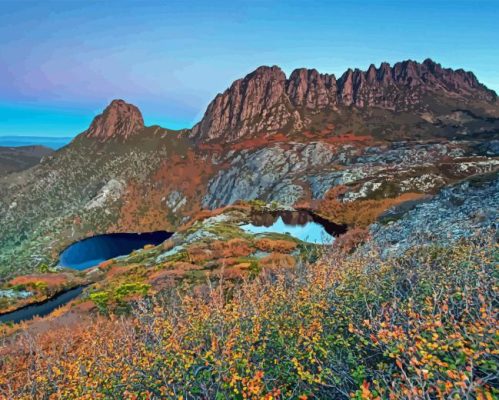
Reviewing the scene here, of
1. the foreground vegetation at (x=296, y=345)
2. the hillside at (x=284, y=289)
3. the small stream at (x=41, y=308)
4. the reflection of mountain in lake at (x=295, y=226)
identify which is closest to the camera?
the foreground vegetation at (x=296, y=345)

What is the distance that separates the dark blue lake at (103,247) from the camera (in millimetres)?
136375

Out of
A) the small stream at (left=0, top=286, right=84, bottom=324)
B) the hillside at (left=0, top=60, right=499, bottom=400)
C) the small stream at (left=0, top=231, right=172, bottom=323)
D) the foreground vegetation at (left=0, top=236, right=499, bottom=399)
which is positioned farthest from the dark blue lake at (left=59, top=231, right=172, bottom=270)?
the foreground vegetation at (left=0, top=236, right=499, bottom=399)

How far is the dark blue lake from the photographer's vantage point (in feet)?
447

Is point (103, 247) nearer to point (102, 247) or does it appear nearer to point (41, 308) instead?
point (102, 247)

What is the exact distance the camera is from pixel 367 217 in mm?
69000

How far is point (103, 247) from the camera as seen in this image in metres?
154

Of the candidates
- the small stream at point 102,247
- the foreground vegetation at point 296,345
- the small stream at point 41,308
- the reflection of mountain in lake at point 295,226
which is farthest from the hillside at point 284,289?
the small stream at point 102,247

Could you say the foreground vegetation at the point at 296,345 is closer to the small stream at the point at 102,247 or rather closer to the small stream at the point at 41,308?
the small stream at the point at 41,308

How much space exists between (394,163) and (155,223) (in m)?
128

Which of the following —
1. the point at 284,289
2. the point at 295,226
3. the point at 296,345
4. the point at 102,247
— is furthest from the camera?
the point at 102,247

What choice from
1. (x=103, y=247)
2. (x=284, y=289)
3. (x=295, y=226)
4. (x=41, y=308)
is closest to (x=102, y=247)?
(x=103, y=247)

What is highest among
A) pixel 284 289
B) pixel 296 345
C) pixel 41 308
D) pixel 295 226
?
pixel 296 345

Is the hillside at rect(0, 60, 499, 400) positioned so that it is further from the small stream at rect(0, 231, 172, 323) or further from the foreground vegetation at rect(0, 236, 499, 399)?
the small stream at rect(0, 231, 172, 323)

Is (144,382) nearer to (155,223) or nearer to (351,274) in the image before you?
(351,274)
